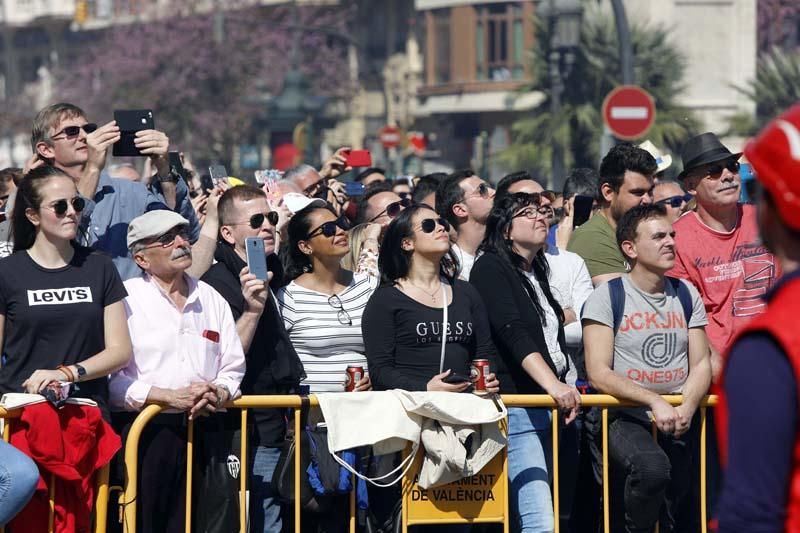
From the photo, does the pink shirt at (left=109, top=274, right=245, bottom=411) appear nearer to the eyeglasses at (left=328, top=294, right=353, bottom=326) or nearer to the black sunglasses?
the eyeglasses at (left=328, top=294, right=353, bottom=326)

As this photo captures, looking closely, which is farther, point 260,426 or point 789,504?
point 260,426

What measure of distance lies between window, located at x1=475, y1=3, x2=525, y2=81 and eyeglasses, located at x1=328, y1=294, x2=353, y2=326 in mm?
42571

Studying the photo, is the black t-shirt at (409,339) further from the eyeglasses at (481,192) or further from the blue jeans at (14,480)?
the blue jeans at (14,480)

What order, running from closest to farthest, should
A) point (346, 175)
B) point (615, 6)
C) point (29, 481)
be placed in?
point (29, 481) < point (346, 175) < point (615, 6)

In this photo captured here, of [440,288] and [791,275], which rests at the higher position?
[791,275]

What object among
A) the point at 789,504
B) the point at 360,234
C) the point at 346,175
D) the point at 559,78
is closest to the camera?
the point at 789,504

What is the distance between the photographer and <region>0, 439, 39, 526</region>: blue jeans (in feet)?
18.6

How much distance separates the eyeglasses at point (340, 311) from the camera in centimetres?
671

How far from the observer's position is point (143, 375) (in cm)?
619

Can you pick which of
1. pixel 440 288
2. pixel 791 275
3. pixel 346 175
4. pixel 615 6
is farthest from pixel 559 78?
pixel 791 275

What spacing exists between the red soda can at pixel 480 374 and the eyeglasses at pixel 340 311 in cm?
73

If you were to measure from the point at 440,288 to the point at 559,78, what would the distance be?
14.5 meters

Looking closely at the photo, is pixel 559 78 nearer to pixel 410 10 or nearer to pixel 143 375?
pixel 143 375

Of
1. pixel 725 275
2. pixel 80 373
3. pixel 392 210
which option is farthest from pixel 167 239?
pixel 725 275
